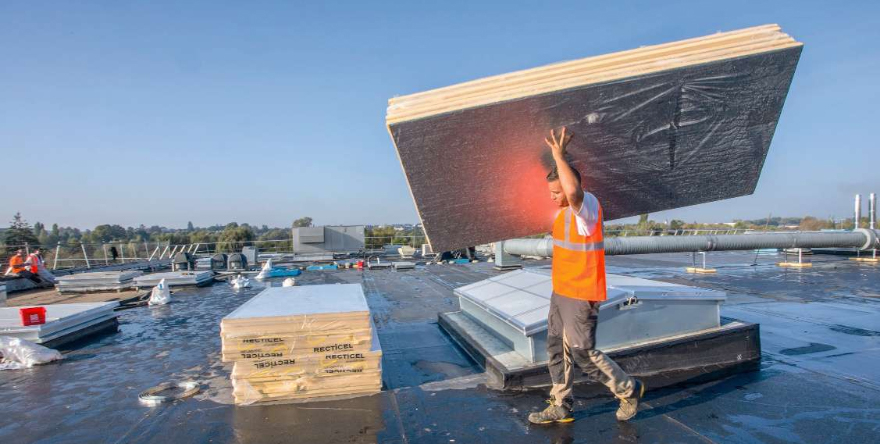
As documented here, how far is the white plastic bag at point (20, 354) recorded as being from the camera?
5.39 m

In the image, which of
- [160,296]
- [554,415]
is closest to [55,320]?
[160,296]

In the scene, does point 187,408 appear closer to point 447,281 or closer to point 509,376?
point 509,376

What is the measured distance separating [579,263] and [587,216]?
0.36m

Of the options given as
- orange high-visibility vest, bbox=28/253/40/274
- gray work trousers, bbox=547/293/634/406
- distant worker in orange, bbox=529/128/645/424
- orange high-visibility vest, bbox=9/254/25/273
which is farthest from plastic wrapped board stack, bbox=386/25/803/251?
orange high-visibility vest, bbox=9/254/25/273

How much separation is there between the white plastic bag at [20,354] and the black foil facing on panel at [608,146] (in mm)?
5053

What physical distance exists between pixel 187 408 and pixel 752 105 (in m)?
5.13

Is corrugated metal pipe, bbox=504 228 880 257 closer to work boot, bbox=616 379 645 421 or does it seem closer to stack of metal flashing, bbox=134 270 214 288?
stack of metal flashing, bbox=134 270 214 288

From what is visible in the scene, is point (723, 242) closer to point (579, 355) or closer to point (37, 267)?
point (579, 355)

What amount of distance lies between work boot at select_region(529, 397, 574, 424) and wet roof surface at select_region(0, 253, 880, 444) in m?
0.06

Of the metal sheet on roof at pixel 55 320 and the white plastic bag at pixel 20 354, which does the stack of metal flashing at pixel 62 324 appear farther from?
the white plastic bag at pixel 20 354

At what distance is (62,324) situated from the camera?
20.6 ft

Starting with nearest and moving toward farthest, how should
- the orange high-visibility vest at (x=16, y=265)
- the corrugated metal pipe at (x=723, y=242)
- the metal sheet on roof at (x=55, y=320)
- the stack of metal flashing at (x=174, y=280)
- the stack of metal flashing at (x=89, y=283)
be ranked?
the metal sheet on roof at (x=55, y=320), the stack of metal flashing at (x=174, y=280), the stack of metal flashing at (x=89, y=283), the orange high-visibility vest at (x=16, y=265), the corrugated metal pipe at (x=723, y=242)

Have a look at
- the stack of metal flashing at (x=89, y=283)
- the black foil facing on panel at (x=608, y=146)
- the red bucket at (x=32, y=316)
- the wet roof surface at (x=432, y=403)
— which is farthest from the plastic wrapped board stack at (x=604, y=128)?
the stack of metal flashing at (x=89, y=283)

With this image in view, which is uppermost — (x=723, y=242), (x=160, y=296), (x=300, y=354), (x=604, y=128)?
(x=604, y=128)
